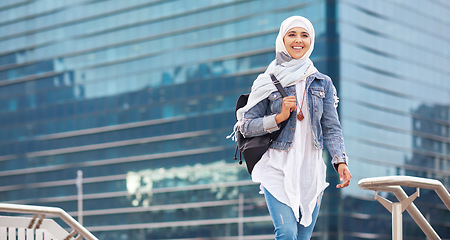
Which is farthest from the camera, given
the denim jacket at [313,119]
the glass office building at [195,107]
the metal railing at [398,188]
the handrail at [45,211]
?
the glass office building at [195,107]

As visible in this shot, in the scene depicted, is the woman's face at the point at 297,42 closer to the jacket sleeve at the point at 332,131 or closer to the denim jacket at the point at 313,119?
the denim jacket at the point at 313,119

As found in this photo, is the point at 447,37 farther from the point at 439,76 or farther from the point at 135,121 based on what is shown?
the point at 135,121

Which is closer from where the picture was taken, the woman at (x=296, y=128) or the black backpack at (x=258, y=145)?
the woman at (x=296, y=128)

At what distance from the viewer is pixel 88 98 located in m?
71.5

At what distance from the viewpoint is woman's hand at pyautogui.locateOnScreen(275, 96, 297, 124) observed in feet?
14.5

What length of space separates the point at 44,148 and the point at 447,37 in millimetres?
37867

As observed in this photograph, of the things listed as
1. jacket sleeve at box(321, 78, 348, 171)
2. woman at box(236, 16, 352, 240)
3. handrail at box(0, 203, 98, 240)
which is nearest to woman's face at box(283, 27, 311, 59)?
woman at box(236, 16, 352, 240)

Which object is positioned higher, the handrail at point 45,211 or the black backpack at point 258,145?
the black backpack at point 258,145

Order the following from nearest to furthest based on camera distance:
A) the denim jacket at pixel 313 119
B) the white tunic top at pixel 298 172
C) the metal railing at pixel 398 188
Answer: the metal railing at pixel 398 188
the white tunic top at pixel 298 172
the denim jacket at pixel 313 119

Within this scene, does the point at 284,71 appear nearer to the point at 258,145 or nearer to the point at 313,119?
the point at 313,119

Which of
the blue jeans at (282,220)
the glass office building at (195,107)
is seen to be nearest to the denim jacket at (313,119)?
the blue jeans at (282,220)

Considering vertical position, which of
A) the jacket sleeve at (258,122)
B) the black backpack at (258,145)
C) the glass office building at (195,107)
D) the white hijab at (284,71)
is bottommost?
the black backpack at (258,145)

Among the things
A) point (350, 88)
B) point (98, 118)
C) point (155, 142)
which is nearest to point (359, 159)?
point (350, 88)

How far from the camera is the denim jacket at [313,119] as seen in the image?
4.53m
